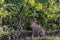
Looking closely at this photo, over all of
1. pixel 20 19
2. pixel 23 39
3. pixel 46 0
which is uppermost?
pixel 46 0

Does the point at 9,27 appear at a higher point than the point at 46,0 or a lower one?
lower

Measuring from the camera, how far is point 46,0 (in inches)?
467

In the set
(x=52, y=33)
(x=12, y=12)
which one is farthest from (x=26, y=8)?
(x=52, y=33)

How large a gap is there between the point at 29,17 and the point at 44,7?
0.75 meters

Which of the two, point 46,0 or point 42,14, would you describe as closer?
point 46,0

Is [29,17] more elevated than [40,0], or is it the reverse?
[40,0]

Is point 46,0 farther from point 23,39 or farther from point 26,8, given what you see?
point 23,39

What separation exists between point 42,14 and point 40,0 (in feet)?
3.54

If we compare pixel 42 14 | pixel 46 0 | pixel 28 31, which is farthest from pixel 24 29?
pixel 46 0

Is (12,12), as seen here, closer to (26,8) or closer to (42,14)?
(26,8)

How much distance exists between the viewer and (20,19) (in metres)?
12.4

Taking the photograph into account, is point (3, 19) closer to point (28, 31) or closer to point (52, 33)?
point (28, 31)

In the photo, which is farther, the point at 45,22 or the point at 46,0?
the point at 45,22

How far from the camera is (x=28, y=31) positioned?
12773 mm
